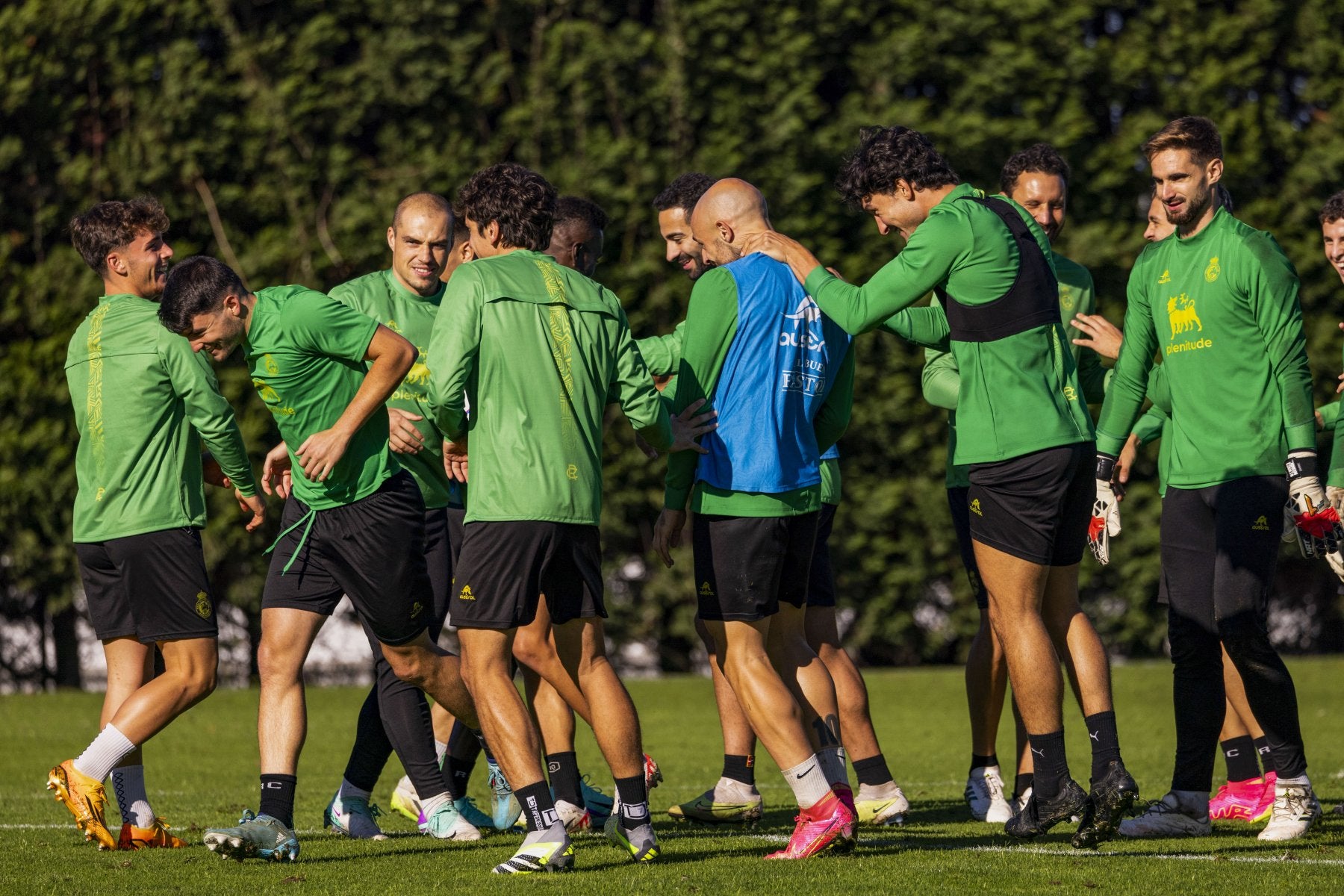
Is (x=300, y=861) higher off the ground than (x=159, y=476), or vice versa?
(x=159, y=476)

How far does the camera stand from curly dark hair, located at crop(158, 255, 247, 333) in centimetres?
541

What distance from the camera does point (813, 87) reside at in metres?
14.0

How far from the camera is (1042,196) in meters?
6.70

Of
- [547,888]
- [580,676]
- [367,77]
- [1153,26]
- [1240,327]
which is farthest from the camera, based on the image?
[1153,26]

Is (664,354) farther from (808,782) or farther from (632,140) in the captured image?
(632,140)

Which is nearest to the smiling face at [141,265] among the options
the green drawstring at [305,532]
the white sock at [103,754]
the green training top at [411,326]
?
the green training top at [411,326]

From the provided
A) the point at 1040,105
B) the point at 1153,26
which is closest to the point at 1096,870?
the point at 1040,105

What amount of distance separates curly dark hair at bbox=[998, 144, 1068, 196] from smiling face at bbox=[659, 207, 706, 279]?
1.31 metres

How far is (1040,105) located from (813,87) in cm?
190

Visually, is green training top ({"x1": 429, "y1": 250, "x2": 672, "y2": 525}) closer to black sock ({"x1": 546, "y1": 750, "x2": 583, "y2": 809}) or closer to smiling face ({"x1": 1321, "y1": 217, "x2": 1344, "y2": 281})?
black sock ({"x1": 546, "y1": 750, "x2": 583, "y2": 809})

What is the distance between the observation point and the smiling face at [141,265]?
6262 millimetres

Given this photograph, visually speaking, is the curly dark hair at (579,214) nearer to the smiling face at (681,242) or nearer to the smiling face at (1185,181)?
the smiling face at (681,242)

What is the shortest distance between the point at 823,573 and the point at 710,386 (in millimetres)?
1501

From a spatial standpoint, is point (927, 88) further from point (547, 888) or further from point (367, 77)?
point (547, 888)
